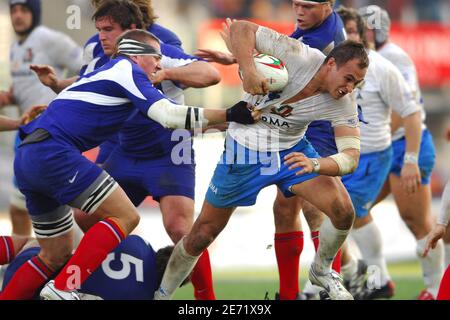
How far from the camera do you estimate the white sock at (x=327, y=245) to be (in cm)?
645

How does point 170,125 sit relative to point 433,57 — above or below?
above

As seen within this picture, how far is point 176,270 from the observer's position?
259 inches

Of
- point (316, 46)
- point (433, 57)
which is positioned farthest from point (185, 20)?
point (316, 46)

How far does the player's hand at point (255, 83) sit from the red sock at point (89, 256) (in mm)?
1135

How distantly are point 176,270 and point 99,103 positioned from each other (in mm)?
1229

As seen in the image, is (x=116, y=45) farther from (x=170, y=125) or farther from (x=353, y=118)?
(x=353, y=118)

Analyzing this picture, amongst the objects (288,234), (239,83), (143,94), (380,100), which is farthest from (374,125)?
(239,83)

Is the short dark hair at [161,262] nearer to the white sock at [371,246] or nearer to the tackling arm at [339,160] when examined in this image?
the tackling arm at [339,160]

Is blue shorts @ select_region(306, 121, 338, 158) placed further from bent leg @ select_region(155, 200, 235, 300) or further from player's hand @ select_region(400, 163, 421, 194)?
bent leg @ select_region(155, 200, 235, 300)

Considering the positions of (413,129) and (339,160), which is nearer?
(339,160)

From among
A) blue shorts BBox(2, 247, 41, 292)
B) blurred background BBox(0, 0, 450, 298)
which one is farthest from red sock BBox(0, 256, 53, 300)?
blurred background BBox(0, 0, 450, 298)

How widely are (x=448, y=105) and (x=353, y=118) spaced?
43.1ft

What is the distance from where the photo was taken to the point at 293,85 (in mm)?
6281

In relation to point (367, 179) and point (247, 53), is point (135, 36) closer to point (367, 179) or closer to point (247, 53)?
point (247, 53)
